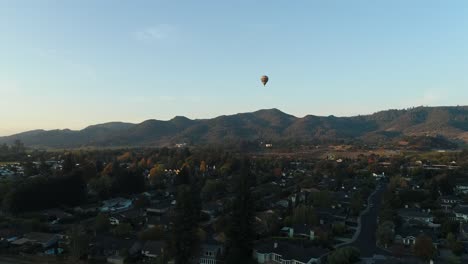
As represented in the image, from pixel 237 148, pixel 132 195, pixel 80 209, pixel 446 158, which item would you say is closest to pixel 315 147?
pixel 237 148

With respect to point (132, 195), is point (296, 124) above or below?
above

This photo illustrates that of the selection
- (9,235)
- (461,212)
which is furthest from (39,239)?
(461,212)

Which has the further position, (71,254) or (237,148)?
(237,148)

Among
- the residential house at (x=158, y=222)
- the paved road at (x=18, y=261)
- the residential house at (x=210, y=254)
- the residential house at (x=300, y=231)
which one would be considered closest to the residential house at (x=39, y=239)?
the paved road at (x=18, y=261)

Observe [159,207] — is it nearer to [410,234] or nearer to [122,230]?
[122,230]

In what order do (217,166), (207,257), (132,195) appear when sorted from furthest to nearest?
(217,166) < (132,195) < (207,257)

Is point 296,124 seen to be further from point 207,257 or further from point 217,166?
point 207,257
